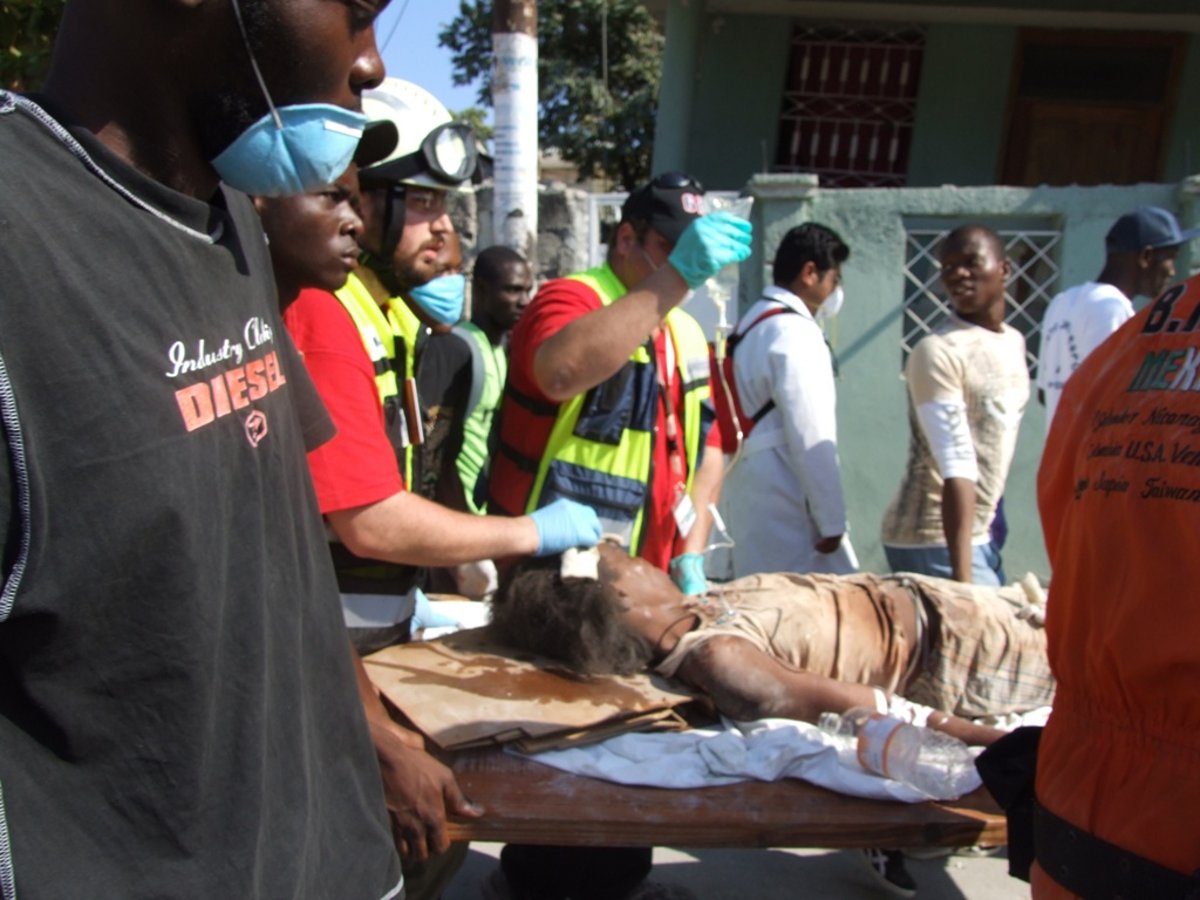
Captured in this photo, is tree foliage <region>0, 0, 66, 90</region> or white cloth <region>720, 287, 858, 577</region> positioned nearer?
tree foliage <region>0, 0, 66, 90</region>

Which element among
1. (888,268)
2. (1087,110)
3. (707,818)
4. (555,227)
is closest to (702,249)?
(707,818)

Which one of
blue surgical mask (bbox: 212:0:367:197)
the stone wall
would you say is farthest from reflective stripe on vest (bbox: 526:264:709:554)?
the stone wall

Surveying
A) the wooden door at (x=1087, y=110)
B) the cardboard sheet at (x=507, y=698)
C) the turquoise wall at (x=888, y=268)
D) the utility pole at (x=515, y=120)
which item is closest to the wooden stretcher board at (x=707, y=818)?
the cardboard sheet at (x=507, y=698)

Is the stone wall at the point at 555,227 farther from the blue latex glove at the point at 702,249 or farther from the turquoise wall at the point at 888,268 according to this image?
the blue latex glove at the point at 702,249

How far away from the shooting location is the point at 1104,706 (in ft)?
5.84

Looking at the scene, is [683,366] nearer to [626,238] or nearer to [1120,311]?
[626,238]

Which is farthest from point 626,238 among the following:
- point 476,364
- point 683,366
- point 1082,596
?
point 1082,596

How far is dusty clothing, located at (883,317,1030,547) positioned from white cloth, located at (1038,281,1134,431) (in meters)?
0.13

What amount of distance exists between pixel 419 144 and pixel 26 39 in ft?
2.84

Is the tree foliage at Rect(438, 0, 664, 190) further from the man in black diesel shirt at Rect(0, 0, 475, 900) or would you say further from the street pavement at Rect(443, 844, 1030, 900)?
the man in black diesel shirt at Rect(0, 0, 475, 900)

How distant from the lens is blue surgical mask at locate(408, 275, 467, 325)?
3.30m

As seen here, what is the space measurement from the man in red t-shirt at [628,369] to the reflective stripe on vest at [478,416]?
82 cm

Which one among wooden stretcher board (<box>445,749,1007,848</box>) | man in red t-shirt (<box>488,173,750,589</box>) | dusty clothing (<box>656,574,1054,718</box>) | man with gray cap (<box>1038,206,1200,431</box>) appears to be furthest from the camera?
man with gray cap (<box>1038,206,1200,431</box>)

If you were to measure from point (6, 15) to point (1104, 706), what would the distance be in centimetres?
252
